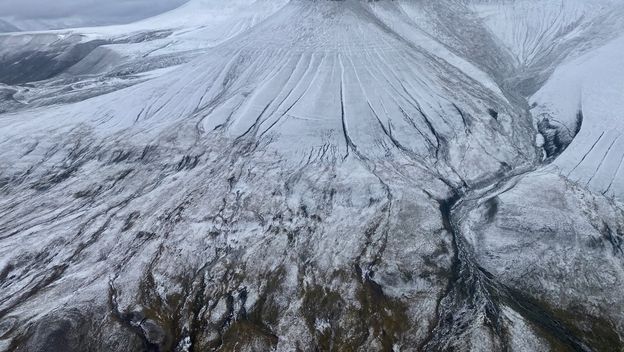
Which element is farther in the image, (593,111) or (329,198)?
(593,111)

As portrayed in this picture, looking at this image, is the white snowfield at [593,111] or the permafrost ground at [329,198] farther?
the white snowfield at [593,111]

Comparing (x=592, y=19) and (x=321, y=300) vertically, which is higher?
(x=592, y=19)

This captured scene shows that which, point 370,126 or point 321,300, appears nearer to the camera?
point 321,300

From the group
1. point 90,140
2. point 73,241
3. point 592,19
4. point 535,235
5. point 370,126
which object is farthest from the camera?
point 592,19

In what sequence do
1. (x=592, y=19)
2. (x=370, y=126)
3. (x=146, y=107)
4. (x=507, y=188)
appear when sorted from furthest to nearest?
(x=592, y=19), (x=146, y=107), (x=370, y=126), (x=507, y=188)

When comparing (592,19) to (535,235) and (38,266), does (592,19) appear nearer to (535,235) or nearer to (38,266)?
(535,235)

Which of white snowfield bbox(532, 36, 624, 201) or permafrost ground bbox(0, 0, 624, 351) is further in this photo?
white snowfield bbox(532, 36, 624, 201)

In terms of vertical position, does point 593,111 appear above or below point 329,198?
above

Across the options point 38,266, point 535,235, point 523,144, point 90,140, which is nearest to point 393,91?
point 523,144
